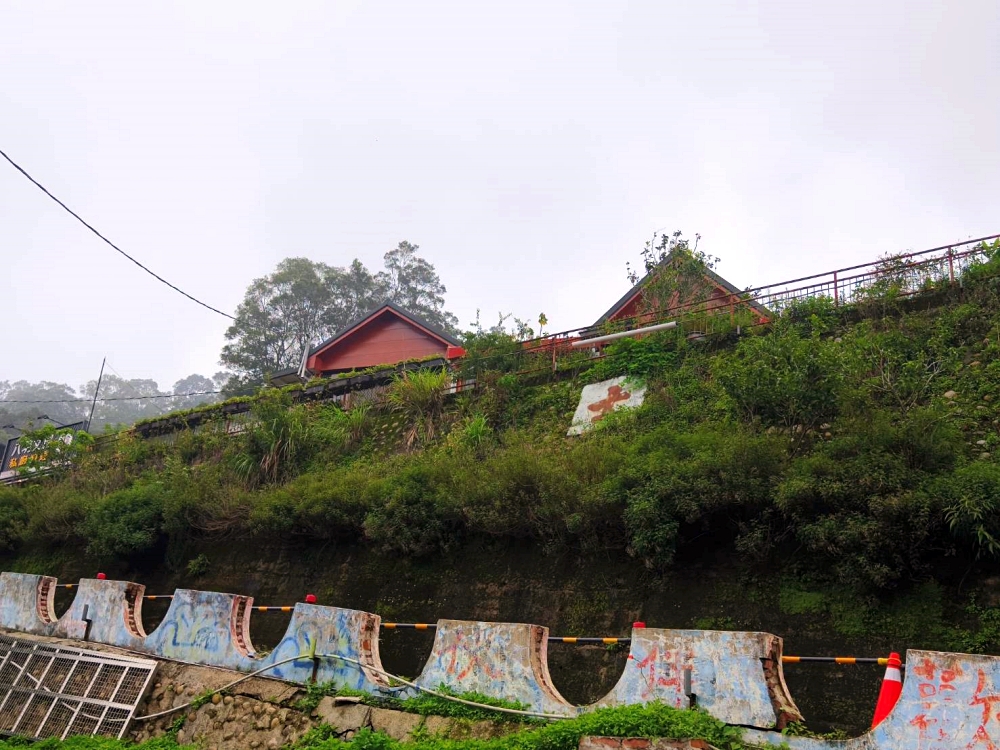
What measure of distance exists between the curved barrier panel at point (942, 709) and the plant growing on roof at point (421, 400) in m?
11.5

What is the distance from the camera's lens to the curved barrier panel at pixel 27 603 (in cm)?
1262

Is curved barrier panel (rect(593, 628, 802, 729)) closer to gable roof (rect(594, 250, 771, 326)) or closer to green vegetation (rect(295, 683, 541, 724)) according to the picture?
green vegetation (rect(295, 683, 541, 724))

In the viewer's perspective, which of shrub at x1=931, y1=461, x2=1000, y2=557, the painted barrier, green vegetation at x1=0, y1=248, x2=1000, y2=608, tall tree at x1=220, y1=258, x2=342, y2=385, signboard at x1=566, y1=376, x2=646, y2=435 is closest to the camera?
the painted barrier

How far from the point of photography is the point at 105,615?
1162 centimetres

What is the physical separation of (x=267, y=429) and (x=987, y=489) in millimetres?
13906

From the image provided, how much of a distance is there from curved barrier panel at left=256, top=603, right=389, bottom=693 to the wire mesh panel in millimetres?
2190

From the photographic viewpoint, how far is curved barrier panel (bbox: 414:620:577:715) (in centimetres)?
738

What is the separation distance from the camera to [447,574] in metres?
11.0

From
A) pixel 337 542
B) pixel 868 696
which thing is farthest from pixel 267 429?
pixel 868 696

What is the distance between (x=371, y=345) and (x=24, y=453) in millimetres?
12900

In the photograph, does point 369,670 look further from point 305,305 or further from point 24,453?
point 305,305

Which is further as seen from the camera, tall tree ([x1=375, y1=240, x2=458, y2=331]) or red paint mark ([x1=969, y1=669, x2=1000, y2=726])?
tall tree ([x1=375, y1=240, x2=458, y2=331])

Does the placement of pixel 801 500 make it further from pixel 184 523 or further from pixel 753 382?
pixel 184 523

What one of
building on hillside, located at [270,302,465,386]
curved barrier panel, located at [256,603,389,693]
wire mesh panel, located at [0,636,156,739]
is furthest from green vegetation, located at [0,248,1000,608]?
building on hillside, located at [270,302,465,386]
